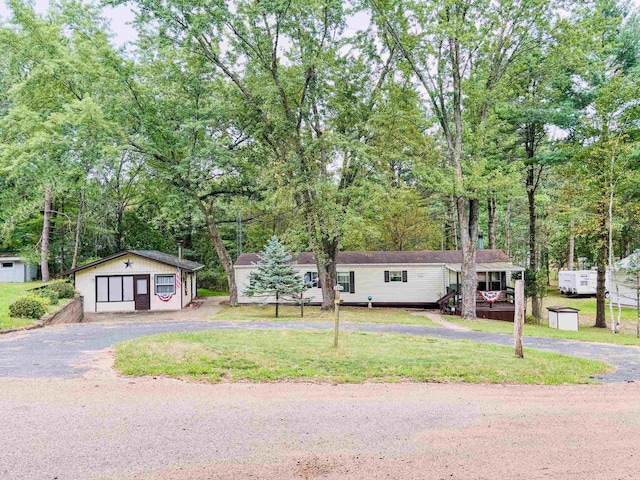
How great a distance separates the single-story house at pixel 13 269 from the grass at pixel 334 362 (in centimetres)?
2359

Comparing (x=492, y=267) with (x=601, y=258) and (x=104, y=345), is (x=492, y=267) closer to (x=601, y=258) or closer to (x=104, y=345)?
(x=601, y=258)

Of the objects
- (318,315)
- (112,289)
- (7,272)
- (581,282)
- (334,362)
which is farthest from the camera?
(581,282)

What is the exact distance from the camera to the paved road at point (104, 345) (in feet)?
25.9

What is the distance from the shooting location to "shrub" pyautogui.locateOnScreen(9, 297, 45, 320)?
43.6 feet

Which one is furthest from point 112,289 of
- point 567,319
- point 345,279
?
point 567,319

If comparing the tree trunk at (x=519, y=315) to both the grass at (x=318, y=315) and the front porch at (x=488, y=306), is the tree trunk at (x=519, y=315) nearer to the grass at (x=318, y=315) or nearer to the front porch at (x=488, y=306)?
the grass at (x=318, y=315)

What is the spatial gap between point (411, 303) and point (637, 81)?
45.3ft

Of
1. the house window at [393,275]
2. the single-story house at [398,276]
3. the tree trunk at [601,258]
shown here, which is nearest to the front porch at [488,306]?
the single-story house at [398,276]

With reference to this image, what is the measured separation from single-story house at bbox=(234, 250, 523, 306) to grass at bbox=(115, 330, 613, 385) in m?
14.3

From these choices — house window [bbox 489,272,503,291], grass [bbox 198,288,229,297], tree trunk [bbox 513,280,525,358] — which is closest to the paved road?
tree trunk [bbox 513,280,525,358]

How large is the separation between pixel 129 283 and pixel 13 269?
11980mm

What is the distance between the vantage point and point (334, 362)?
27.2 feet

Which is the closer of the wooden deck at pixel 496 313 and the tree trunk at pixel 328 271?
the wooden deck at pixel 496 313

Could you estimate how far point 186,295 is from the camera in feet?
78.8
